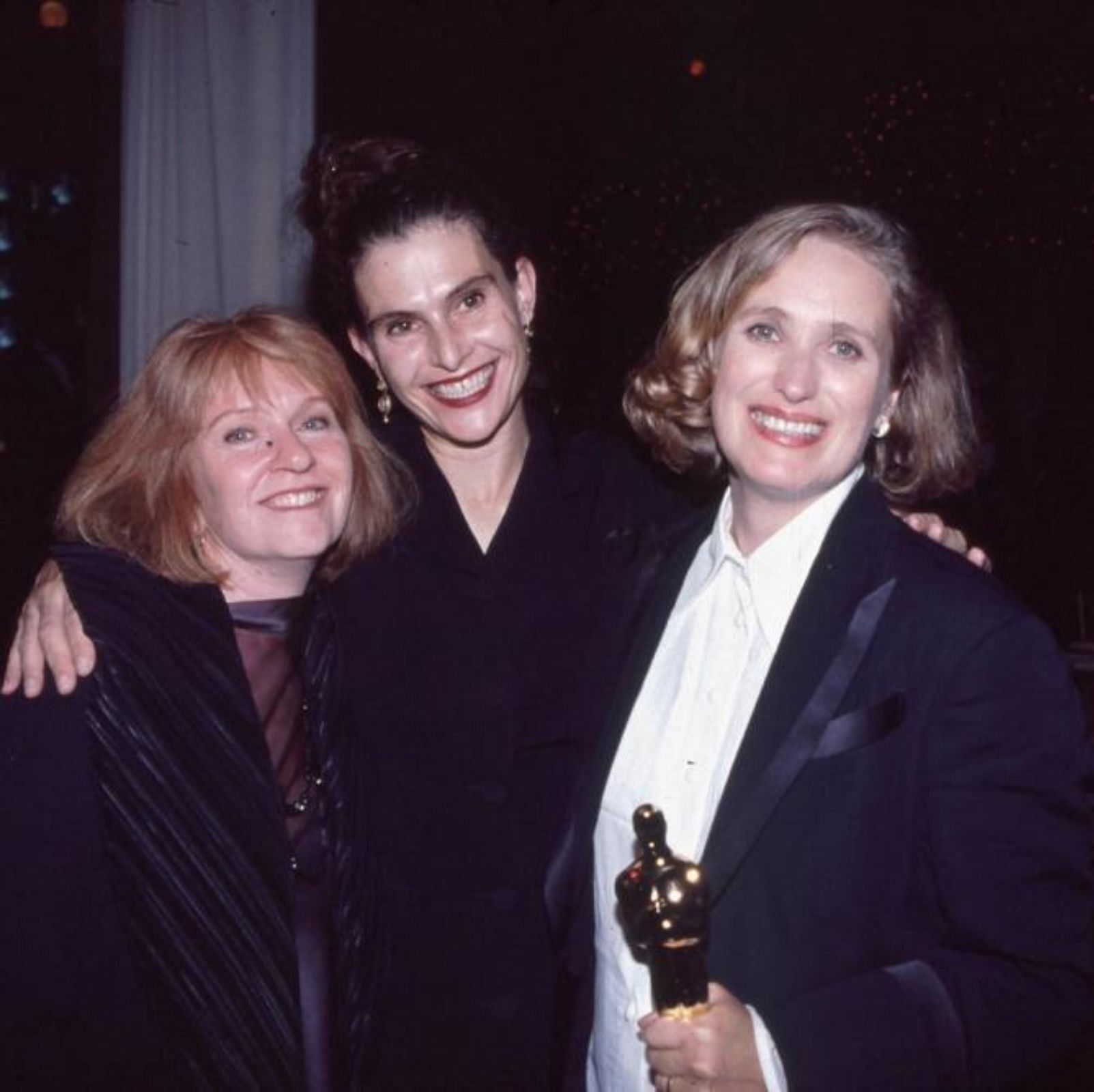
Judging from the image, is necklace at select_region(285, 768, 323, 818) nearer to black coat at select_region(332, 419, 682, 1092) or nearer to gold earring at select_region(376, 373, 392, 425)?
black coat at select_region(332, 419, 682, 1092)

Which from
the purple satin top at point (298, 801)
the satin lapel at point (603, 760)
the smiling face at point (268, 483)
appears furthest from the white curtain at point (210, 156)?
the satin lapel at point (603, 760)

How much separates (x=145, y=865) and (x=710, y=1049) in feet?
3.30

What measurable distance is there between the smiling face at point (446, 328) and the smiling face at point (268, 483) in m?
0.25

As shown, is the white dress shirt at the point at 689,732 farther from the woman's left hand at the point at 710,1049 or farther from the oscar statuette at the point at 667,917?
the oscar statuette at the point at 667,917

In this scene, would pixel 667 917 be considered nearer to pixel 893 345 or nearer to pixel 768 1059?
pixel 768 1059

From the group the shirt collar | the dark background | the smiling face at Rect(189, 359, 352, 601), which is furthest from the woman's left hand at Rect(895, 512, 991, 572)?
the dark background

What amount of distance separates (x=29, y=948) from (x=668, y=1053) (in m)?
1.02

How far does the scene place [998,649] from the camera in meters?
1.35

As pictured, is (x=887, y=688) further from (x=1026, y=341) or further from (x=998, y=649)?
(x=1026, y=341)

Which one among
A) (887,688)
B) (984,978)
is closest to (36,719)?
(887,688)

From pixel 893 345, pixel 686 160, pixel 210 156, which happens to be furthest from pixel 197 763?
pixel 686 160

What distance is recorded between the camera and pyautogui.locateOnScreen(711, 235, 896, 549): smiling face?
167cm

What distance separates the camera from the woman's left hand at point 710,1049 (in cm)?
129

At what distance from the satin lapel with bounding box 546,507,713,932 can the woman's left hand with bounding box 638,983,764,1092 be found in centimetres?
53
